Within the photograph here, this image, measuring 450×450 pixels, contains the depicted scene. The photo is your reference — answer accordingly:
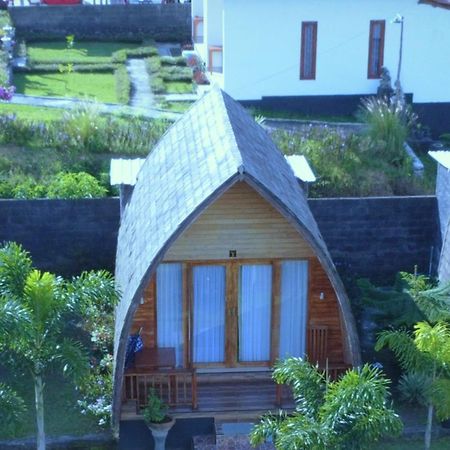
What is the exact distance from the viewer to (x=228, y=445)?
43.3ft

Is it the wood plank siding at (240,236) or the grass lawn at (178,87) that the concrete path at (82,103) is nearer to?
the grass lawn at (178,87)

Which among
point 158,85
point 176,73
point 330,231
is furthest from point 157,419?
point 176,73

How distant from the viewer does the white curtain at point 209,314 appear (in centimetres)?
1360

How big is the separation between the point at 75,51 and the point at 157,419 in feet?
67.7

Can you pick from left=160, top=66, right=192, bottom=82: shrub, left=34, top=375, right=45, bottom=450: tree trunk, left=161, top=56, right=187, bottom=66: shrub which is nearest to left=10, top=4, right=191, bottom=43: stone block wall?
left=161, top=56, right=187, bottom=66: shrub

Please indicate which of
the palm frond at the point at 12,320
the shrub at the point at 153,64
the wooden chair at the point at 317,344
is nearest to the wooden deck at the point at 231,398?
the wooden chair at the point at 317,344

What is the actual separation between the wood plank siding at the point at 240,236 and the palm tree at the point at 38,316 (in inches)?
83.4

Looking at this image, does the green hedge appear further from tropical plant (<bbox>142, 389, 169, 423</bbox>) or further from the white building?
tropical plant (<bbox>142, 389, 169, 423</bbox>)

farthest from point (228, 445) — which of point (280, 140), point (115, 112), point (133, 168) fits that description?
point (115, 112)

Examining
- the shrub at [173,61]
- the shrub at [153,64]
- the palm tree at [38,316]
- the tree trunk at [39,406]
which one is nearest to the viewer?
the palm tree at [38,316]

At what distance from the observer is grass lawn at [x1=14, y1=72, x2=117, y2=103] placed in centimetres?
2650

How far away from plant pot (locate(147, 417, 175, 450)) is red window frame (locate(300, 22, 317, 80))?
13908 millimetres

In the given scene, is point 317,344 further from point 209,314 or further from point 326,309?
point 209,314

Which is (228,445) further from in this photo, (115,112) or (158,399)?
(115,112)
